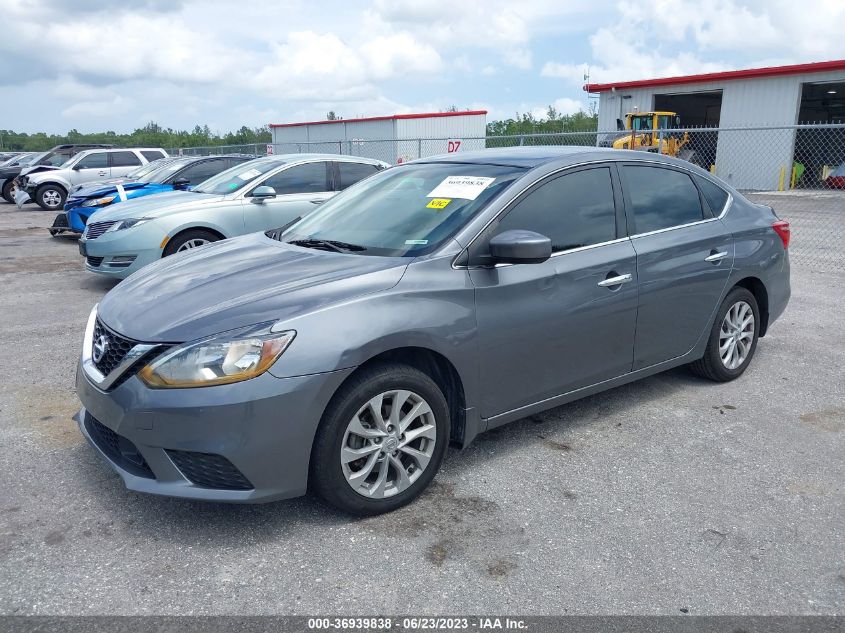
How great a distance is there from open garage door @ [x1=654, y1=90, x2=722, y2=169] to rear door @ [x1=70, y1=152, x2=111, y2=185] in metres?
20.2

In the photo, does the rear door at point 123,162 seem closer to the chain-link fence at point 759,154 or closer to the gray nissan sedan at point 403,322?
the chain-link fence at point 759,154

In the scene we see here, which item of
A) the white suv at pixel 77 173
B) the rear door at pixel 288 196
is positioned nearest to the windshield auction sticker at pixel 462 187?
the rear door at pixel 288 196

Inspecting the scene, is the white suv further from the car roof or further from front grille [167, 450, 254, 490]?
front grille [167, 450, 254, 490]

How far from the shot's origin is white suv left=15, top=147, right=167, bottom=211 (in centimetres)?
1959

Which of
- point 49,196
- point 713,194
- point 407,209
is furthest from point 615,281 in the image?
point 49,196

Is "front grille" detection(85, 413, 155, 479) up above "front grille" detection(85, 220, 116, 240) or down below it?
below

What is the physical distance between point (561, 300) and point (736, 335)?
1.92 m

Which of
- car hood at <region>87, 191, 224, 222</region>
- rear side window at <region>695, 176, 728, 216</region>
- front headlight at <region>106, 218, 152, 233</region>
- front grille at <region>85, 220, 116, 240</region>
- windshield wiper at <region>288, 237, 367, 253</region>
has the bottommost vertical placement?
front grille at <region>85, 220, 116, 240</region>

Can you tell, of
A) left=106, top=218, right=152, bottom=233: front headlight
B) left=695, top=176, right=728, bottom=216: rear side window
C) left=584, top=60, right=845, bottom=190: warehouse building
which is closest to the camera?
left=695, top=176, right=728, bottom=216: rear side window

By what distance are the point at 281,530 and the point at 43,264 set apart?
896 centimetres

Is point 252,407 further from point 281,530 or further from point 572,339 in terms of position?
point 572,339

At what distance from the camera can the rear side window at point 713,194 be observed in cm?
487

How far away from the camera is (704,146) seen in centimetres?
2992

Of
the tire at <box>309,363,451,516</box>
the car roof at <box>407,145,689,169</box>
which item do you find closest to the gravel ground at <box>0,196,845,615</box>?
the tire at <box>309,363,451,516</box>
